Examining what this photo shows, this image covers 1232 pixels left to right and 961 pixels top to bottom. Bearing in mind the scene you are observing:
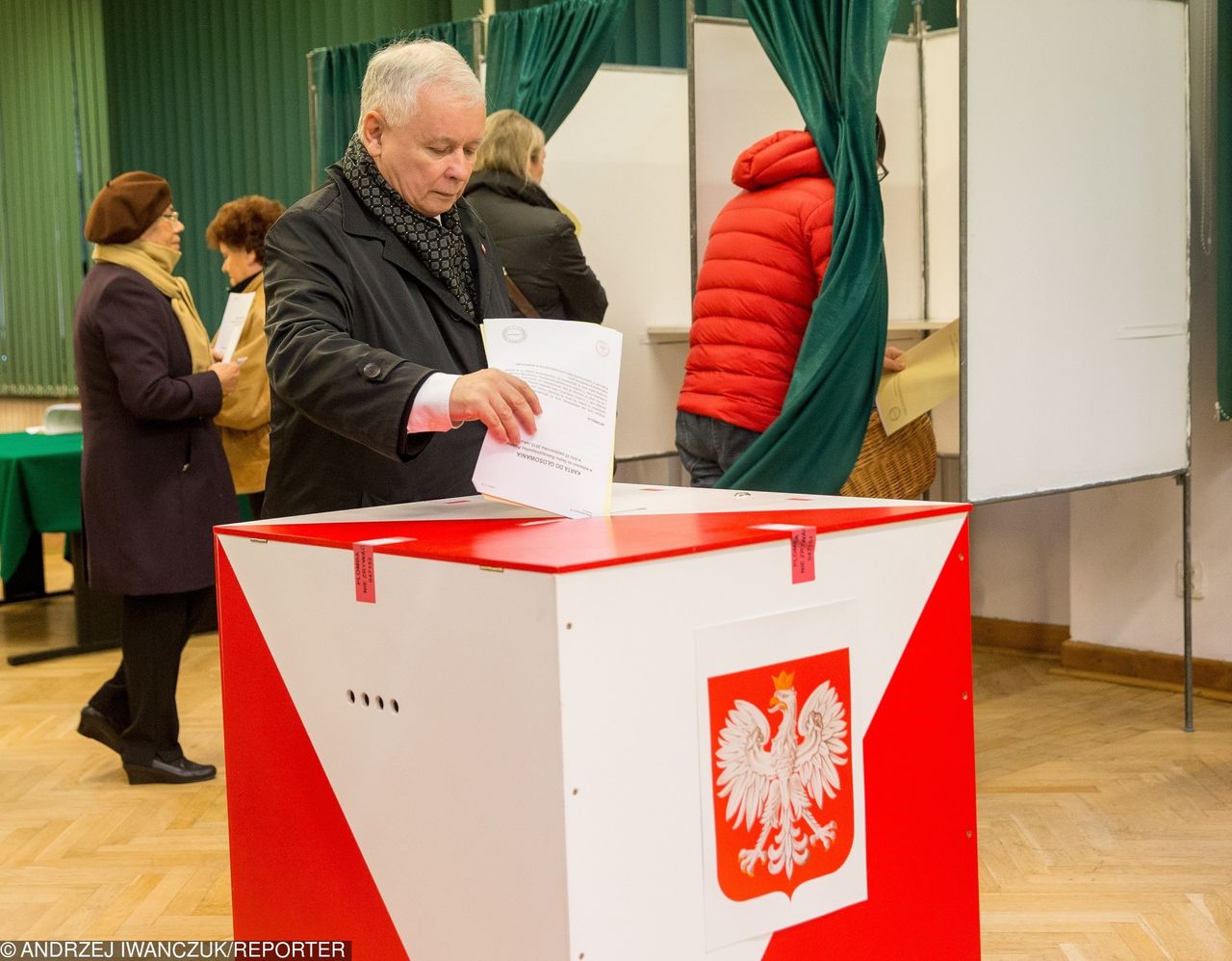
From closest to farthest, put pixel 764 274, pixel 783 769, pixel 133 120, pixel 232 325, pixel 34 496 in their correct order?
1. pixel 783 769
2. pixel 764 274
3. pixel 232 325
4. pixel 34 496
5. pixel 133 120

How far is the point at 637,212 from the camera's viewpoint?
425 cm

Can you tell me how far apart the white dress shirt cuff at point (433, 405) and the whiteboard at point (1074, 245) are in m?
1.51

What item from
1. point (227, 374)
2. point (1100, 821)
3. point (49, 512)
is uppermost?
point (227, 374)

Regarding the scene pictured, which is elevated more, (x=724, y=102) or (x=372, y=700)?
(x=724, y=102)

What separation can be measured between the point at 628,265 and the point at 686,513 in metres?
2.58

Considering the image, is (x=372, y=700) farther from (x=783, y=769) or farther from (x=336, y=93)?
(x=336, y=93)

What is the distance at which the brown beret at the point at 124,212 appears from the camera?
3371 mm

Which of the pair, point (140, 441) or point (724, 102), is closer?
point (140, 441)

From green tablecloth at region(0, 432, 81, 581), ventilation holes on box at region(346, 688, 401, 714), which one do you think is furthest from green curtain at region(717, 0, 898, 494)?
green tablecloth at region(0, 432, 81, 581)

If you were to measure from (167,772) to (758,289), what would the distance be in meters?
1.69

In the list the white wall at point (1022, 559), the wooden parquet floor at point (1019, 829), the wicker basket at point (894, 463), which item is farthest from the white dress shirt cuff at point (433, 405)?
the white wall at point (1022, 559)

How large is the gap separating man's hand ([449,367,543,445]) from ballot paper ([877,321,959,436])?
178cm

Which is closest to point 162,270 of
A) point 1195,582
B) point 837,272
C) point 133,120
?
point 837,272

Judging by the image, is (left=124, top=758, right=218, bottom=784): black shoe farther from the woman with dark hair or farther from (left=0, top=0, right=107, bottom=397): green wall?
(left=0, top=0, right=107, bottom=397): green wall
